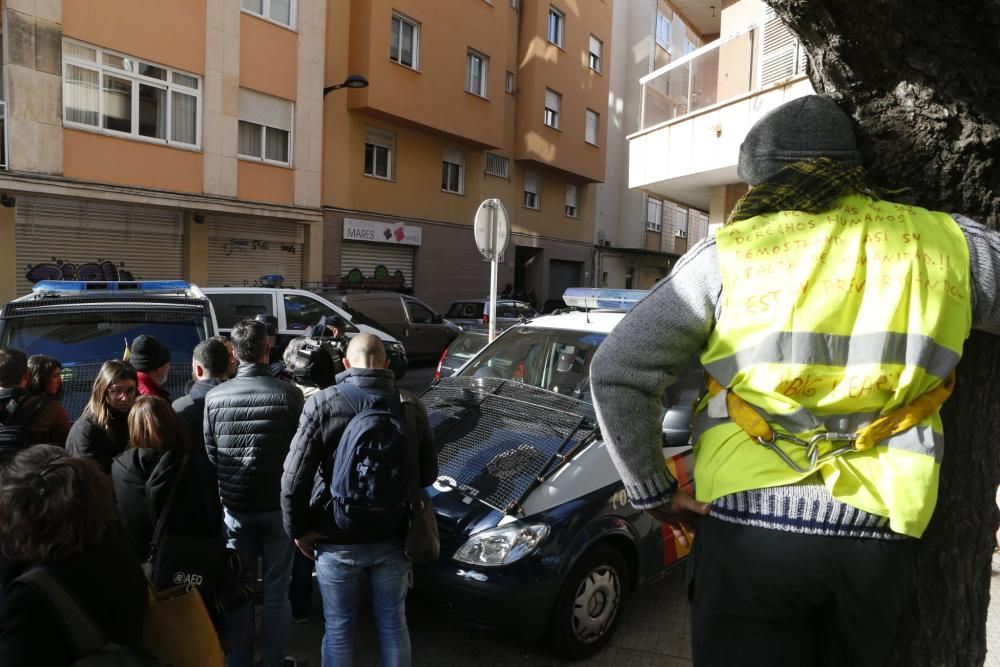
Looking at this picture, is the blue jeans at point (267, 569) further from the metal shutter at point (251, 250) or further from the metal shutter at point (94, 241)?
the metal shutter at point (251, 250)

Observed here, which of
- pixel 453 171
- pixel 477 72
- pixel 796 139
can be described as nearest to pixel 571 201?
pixel 453 171

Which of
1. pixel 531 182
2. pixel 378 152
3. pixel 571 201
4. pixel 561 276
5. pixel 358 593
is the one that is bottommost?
pixel 358 593

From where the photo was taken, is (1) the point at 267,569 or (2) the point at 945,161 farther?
(1) the point at 267,569

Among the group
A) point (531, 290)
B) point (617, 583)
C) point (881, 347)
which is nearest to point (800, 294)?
point (881, 347)

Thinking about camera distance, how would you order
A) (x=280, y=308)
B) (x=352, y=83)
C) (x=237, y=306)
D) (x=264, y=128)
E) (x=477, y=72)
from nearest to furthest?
(x=237, y=306) < (x=280, y=308) < (x=264, y=128) < (x=352, y=83) < (x=477, y=72)

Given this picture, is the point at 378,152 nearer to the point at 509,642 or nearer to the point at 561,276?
the point at 561,276

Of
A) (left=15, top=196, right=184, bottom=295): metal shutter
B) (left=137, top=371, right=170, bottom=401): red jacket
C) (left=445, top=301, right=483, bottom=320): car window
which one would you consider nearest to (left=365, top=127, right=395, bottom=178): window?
(left=445, top=301, right=483, bottom=320): car window

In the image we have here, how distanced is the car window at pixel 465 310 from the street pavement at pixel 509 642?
13.8 m

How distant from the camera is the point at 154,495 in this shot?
3064 mm

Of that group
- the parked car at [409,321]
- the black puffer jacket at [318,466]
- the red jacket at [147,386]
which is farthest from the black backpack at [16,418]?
the parked car at [409,321]

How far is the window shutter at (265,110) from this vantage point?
16.6 meters

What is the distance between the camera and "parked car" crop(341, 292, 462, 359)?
1380 centimetres

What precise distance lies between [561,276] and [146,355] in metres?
25.3

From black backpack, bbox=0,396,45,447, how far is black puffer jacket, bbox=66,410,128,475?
0.69ft
